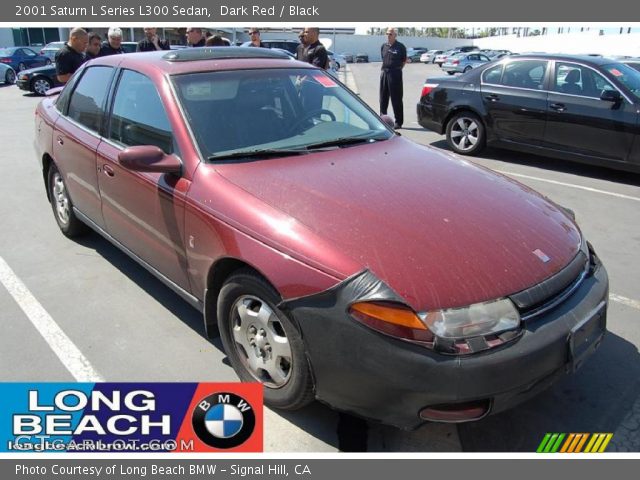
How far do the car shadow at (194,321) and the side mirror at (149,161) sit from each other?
3.33 ft

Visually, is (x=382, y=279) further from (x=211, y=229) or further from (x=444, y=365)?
(x=211, y=229)

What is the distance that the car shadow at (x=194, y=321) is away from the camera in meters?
2.56

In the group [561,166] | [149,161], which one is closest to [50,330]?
[149,161]

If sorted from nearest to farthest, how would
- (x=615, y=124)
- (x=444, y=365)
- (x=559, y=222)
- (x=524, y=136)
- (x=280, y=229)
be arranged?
(x=444, y=365)
(x=280, y=229)
(x=559, y=222)
(x=615, y=124)
(x=524, y=136)

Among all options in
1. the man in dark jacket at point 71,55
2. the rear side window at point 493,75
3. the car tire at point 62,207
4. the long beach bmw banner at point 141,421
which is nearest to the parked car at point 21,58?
the man in dark jacket at point 71,55

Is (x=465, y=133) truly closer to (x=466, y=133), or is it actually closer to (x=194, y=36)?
(x=466, y=133)

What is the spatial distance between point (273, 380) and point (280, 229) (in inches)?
30.6

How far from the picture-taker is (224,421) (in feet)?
8.09

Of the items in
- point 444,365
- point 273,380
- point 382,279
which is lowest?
point 273,380

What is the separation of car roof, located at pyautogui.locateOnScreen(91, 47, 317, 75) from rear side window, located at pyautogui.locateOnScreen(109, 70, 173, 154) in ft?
0.37

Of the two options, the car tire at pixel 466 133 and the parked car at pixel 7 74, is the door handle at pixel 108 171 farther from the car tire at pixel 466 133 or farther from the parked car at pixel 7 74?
the parked car at pixel 7 74

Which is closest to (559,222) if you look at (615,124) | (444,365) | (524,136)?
(444,365)

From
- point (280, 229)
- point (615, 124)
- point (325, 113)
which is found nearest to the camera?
point (280, 229)

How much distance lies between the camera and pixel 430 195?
2766 millimetres
